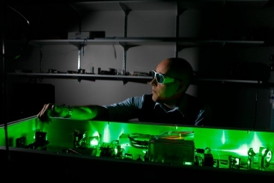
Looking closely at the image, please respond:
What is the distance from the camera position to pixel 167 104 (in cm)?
171

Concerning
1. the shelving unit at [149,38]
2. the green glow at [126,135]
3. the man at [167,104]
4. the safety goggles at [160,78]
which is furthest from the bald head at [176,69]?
the shelving unit at [149,38]

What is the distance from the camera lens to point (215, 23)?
3.36 m

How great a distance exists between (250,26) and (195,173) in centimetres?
303

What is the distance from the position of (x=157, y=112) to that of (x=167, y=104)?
0.08 m

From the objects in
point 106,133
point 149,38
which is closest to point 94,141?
point 106,133

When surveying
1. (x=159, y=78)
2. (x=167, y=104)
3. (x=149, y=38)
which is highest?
(x=149, y=38)

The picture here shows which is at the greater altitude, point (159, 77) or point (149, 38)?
point (149, 38)

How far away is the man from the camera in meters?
1.53

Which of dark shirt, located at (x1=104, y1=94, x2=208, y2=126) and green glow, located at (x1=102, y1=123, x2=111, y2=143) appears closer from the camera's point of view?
green glow, located at (x1=102, y1=123, x2=111, y2=143)

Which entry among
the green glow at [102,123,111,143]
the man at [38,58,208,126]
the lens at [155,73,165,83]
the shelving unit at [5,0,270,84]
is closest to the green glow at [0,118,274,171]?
the green glow at [102,123,111,143]

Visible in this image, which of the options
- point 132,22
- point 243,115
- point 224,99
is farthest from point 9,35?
point 243,115

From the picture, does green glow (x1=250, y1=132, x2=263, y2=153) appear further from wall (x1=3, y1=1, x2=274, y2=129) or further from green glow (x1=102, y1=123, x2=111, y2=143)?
wall (x1=3, y1=1, x2=274, y2=129)

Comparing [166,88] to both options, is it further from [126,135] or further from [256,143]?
[256,143]

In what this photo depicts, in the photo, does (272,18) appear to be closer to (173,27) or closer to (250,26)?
(250,26)
